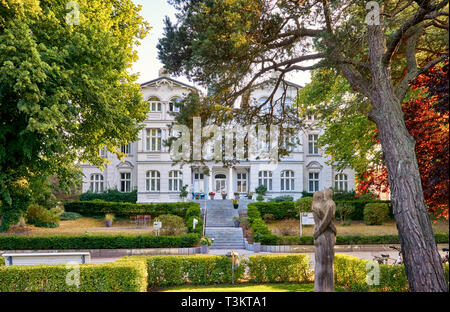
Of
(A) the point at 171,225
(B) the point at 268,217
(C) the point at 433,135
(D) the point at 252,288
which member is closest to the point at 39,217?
(A) the point at 171,225

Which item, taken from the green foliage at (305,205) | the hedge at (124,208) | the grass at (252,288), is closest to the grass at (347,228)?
the green foliage at (305,205)

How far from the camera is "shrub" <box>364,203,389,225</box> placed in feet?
74.1

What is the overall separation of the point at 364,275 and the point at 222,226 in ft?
46.9

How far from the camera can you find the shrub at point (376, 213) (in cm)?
2259

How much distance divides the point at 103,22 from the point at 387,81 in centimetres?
957

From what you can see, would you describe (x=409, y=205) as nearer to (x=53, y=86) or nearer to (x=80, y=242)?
(x=53, y=86)

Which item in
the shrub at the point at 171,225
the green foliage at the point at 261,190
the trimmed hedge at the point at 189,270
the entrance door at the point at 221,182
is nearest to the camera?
the trimmed hedge at the point at 189,270

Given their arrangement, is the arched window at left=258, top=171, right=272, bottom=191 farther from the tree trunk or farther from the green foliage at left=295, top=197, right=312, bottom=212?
the tree trunk

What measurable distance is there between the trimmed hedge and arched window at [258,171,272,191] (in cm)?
2157

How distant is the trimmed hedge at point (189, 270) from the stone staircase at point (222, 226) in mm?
7959

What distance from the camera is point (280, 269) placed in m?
10.1

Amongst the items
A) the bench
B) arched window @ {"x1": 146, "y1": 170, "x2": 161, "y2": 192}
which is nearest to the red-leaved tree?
the bench

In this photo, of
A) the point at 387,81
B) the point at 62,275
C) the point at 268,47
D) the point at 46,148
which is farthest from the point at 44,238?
the point at 387,81

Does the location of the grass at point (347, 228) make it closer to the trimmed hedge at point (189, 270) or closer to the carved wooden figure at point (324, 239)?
the trimmed hedge at point (189, 270)
